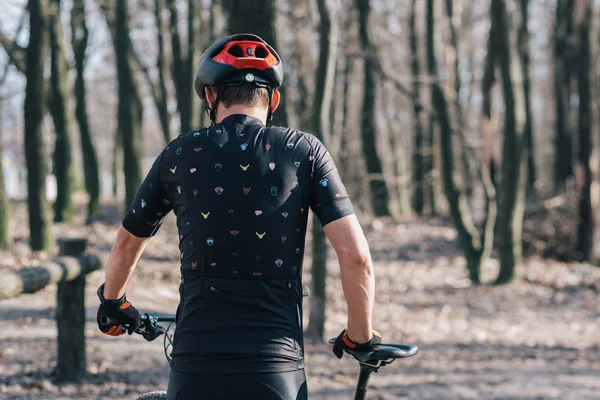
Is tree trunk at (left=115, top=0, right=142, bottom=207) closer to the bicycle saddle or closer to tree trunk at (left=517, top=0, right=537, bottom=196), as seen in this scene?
tree trunk at (left=517, top=0, right=537, bottom=196)

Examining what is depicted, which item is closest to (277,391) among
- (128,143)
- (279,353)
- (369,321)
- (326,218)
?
(279,353)

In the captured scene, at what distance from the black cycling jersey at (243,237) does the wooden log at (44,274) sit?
286 cm

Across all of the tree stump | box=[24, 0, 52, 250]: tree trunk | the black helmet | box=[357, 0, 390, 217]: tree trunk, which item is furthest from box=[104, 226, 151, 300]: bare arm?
box=[357, 0, 390, 217]: tree trunk

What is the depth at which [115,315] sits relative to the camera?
9.23 feet

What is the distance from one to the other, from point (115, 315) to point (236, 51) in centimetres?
112

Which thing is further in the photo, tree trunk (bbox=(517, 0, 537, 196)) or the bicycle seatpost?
tree trunk (bbox=(517, 0, 537, 196))

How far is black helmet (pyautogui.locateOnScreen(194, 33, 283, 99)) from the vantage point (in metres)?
2.54

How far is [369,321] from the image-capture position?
252 cm

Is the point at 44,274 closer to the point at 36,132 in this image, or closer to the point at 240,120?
the point at 240,120

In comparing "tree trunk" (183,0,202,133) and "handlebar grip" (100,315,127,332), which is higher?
"tree trunk" (183,0,202,133)

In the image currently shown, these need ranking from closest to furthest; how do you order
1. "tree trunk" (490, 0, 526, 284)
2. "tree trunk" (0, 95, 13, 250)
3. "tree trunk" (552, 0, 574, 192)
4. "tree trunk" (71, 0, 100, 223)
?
"tree trunk" (0, 95, 13, 250), "tree trunk" (490, 0, 526, 284), "tree trunk" (71, 0, 100, 223), "tree trunk" (552, 0, 574, 192)

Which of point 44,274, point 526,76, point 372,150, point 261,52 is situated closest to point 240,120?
point 261,52

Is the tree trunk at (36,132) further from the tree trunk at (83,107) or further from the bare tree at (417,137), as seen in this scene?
the bare tree at (417,137)

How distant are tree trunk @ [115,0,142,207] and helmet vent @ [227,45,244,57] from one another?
1355cm
